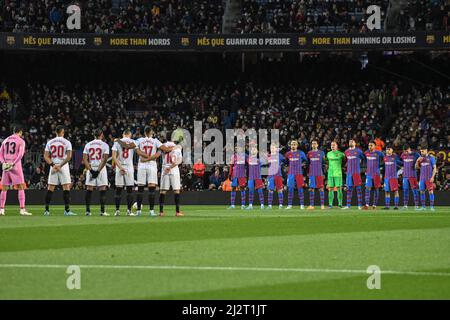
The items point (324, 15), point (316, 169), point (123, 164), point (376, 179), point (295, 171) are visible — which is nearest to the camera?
point (123, 164)

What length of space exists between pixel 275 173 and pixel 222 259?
20.6 meters

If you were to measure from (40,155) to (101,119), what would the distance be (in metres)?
4.98

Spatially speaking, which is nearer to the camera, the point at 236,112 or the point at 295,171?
the point at 295,171

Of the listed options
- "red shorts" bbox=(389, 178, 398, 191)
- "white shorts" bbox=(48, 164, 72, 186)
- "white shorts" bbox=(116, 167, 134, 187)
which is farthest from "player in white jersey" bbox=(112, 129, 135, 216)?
"red shorts" bbox=(389, 178, 398, 191)


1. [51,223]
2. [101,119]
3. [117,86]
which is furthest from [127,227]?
[117,86]

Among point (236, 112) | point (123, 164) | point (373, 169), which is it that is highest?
point (236, 112)

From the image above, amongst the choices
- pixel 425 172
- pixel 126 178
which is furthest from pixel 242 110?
pixel 126 178

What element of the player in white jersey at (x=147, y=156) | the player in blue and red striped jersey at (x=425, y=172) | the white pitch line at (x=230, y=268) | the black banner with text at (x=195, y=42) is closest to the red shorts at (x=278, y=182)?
the player in blue and red striped jersey at (x=425, y=172)

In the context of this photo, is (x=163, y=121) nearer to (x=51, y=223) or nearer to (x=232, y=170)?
(x=232, y=170)

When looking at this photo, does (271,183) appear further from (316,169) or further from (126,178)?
(126,178)

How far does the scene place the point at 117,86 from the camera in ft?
160

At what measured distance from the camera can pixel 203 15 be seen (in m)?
48.2

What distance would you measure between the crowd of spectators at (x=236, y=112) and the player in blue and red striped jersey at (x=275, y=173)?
13.4 ft

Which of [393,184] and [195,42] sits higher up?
[195,42]
